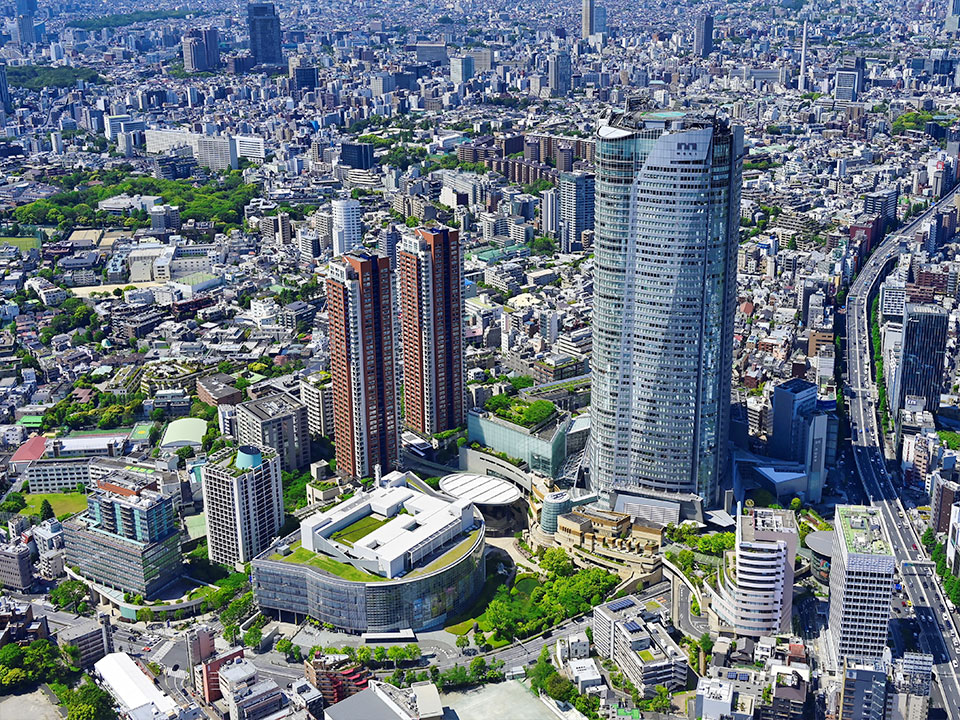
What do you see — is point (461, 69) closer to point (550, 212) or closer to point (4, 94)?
point (4, 94)

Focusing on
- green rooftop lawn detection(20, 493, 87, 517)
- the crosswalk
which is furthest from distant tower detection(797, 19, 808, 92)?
the crosswalk

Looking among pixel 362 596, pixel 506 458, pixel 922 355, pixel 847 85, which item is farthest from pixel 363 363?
pixel 847 85

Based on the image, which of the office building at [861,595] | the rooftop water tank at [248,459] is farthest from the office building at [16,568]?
the office building at [861,595]

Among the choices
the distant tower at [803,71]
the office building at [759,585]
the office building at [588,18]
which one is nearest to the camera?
the office building at [759,585]

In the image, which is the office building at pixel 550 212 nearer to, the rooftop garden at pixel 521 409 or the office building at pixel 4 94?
the rooftop garden at pixel 521 409

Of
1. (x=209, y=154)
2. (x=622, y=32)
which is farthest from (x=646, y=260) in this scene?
(x=622, y=32)

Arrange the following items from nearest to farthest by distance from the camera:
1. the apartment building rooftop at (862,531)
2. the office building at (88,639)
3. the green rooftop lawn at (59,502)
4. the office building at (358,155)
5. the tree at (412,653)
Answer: the apartment building rooftop at (862,531)
the tree at (412,653)
the office building at (88,639)
the green rooftop lawn at (59,502)
the office building at (358,155)

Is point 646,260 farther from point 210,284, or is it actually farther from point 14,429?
point 210,284
